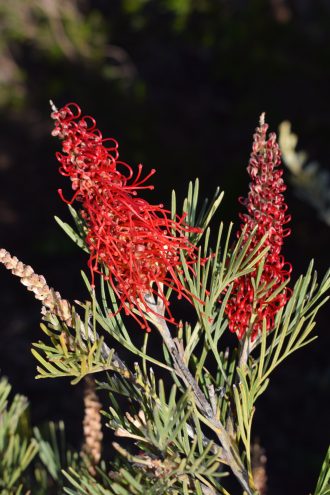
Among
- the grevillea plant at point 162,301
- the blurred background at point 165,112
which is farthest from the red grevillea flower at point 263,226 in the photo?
the blurred background at point 165,112

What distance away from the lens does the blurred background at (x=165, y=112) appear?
273cm

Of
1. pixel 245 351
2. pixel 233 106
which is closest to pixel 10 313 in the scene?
pixel 233 106

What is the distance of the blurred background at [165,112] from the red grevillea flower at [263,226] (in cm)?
190

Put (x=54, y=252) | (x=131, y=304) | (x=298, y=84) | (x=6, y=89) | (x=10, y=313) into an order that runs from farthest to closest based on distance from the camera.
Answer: (x=6, y=89) → (x=298, y=84) → (x=54, y=252) → (x=10, y=313) → (x=131, y=304)

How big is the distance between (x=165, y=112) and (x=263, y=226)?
3.58 metres

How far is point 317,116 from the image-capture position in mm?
3486

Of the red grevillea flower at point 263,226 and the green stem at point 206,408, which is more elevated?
the red grevillea flower at point 263,226

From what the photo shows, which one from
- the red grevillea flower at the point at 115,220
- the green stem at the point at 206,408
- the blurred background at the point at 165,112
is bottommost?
the green stem at the point at 206,408

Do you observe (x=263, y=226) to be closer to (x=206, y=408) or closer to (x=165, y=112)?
(x=206, y=408)

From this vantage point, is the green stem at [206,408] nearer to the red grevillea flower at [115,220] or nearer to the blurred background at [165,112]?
the red grevillea flower at [115,220]

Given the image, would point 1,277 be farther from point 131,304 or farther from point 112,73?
point 131,304

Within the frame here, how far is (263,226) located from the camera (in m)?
0.60

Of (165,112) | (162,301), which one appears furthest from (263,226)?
(165,112)

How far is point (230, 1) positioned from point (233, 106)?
646 millimetres
